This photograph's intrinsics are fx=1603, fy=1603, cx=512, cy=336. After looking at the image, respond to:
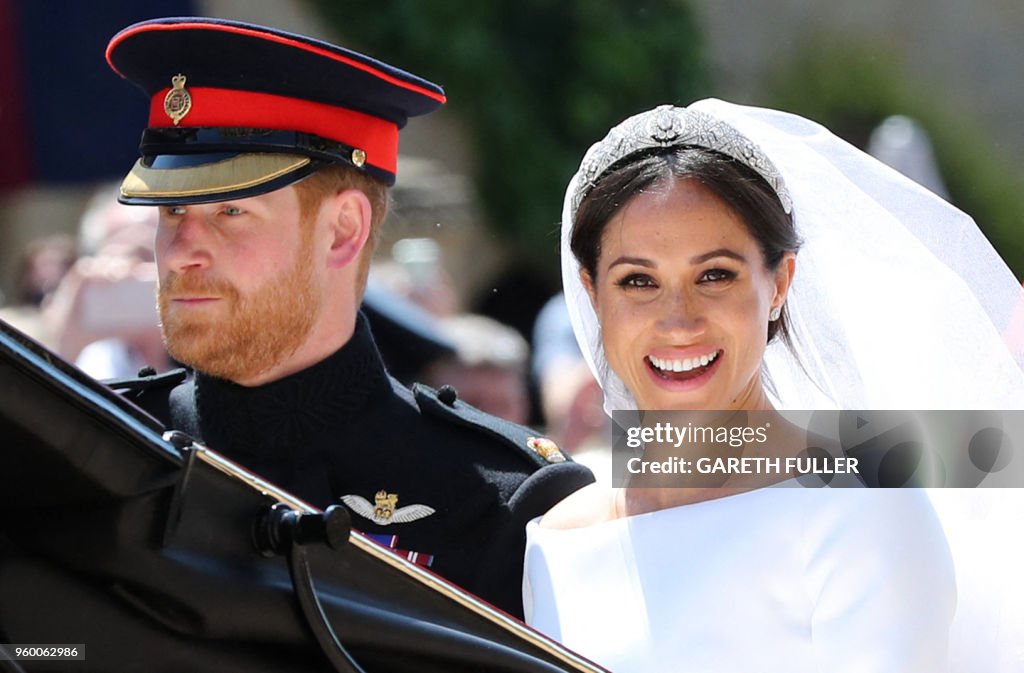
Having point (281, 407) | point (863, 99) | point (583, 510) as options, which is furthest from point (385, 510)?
point (863, 99)

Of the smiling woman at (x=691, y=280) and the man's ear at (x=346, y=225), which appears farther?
the man's ear at (x=346, y=225)

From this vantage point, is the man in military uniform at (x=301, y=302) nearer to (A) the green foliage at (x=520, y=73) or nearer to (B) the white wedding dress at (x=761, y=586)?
(B) the white wedding dress at (x=761, y=586)

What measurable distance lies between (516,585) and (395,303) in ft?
11.1

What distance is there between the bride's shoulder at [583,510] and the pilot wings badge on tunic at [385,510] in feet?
0.73

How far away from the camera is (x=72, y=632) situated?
1.39 metres

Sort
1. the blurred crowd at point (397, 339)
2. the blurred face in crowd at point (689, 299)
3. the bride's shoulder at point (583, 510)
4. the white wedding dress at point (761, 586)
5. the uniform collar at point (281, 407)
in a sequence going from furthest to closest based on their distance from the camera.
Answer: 1. the blurred crowd at point (397, 339)
2. the uniform collar at point (281, 407)
3. the bride's shoulder at point (583, 510)
4. the blurred face in crowd at point (689, 299)
5. the white wedding dress at point (761, 586)

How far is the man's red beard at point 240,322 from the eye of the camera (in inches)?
101

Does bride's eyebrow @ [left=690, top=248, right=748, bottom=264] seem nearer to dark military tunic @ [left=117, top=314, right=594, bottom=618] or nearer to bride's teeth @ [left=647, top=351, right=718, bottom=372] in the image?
bride's teeth @ [left=647, top=351, right=718, bottom=372]

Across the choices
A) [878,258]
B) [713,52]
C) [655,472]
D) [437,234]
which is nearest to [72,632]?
[655,472]

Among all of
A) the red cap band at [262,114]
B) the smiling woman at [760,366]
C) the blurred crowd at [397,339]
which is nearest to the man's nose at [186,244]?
the red cap band at [262,114]

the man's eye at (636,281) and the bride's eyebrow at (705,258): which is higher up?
the bride's eyebrow at (705,258)

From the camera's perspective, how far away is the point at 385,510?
8.66 feet

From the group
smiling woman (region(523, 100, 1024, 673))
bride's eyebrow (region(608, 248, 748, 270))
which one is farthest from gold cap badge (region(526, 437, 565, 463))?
bride's eyebrow (region(608, 248, 748, 270))

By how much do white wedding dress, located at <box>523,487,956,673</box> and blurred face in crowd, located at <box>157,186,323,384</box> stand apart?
0.59m
